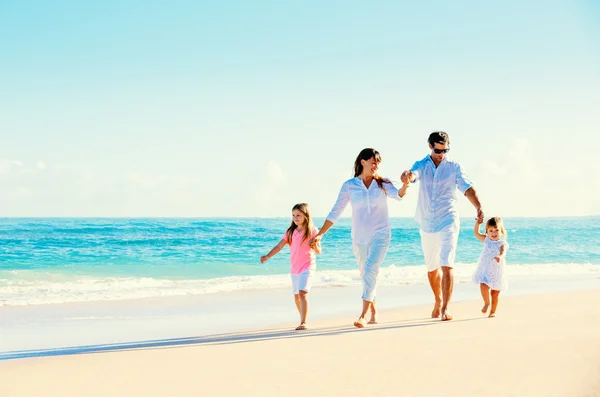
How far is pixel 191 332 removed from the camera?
22.6 feet

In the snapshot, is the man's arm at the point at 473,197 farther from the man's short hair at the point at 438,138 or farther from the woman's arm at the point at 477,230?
the man's short hair at the point at 438,138

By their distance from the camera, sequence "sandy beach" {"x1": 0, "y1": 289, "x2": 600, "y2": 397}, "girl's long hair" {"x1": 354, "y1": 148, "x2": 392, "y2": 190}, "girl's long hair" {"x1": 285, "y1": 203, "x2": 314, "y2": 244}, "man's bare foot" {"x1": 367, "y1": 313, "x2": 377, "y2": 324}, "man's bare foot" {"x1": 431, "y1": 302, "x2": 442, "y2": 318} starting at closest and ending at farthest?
"sandy beach" {"x1": 0, "y1": 289, "x2": 600, "y2": 397} < "girl's long hair" {"x1": 354, "y1": 148, "x2": 392, "y2": 190} < "man's bare foot" {"x1": 367, "y1": 313, "x2": 377, "y2": 324} < "girl's long hair" {"x1": 285, "y1": 203, "x2": 314, "y2": 244} < "man's bare foot" {"x1": 431, "y1": 302, "x2": 442, "y2": 318}

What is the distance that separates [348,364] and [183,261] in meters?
19.8

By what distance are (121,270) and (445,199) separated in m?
16.2

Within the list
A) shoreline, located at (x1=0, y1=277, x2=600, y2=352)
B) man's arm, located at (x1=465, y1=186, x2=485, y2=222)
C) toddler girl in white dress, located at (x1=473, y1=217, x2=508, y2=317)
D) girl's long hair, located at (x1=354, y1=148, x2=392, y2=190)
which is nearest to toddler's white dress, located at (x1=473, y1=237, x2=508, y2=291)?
toddler girl in white dress, located at (x1=473, y1=217, x2=508, y2=317)

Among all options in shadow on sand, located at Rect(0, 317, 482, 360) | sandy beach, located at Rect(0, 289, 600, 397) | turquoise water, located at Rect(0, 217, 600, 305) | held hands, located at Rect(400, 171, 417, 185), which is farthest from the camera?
turquoise water, located at Rect(0, 217, 600, 305)

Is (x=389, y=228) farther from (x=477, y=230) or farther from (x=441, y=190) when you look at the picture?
(x=477, y=230)

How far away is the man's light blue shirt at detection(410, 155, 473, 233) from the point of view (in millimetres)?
6957

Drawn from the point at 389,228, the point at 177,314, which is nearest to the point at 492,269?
the point at 389,228

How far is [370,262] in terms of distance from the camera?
6.71 metres

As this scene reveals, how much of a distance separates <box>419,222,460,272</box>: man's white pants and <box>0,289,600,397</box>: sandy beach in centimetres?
73

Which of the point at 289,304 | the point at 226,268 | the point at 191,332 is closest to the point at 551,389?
the point at 191,332

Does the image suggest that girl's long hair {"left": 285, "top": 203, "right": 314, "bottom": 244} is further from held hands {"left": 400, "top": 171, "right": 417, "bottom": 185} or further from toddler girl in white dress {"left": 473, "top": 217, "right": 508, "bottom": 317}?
toddler girl in white dress {"left": 473, "top": 217, "right": 508, "bottom": 317}

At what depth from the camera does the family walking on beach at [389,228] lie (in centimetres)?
675
